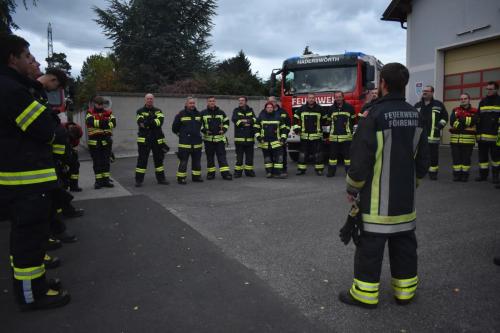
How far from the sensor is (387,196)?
326 centimetres

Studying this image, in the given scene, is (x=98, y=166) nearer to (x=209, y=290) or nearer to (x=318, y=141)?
(x=318, y=141)

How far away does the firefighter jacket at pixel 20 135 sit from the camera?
3.17 meters

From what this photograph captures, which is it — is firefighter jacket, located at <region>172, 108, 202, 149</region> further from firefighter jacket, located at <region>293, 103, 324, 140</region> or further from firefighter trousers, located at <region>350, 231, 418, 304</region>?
firefighter trousers, located at <region>350, 231, 418, 304</region>

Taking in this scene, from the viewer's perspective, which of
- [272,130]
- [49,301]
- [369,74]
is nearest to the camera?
[49,301]

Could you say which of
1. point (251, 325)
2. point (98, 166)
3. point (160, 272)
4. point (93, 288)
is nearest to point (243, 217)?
point (160, 272)

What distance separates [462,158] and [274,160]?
423cm

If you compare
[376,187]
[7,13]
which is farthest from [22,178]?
[7,13]

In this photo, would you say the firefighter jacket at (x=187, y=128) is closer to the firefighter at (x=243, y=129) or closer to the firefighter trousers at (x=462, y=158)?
the firefighter at (x=243, y=129)

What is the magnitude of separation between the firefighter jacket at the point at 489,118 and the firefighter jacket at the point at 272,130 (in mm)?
4308

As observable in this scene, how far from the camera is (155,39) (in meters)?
28.6

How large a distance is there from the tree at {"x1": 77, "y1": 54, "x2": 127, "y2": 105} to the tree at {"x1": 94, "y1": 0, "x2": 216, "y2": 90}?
2.07m

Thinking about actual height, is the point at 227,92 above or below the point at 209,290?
above

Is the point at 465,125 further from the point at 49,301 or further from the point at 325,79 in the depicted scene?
the point at 49,301

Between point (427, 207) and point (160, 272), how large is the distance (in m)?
4.52
